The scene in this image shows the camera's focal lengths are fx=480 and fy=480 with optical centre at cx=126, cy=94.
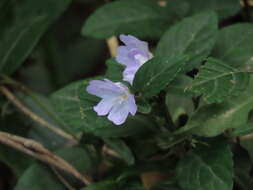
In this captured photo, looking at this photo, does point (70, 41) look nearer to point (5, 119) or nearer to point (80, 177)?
point (5, 119)

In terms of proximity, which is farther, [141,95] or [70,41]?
[70,41]

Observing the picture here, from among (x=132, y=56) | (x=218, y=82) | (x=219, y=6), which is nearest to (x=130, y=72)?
(x=132, y=56)

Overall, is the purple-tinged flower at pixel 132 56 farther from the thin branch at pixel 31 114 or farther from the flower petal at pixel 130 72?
the thin branch at pixel 31 114

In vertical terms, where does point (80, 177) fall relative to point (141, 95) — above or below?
below

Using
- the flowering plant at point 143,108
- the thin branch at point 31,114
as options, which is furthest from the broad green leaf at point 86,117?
the thin branch at point 31,114

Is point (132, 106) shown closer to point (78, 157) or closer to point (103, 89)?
point (103, 89)

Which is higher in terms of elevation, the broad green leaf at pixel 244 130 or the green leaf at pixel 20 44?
the green leaf at pixel 20 44

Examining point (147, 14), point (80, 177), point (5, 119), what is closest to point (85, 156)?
point (80, 177)
